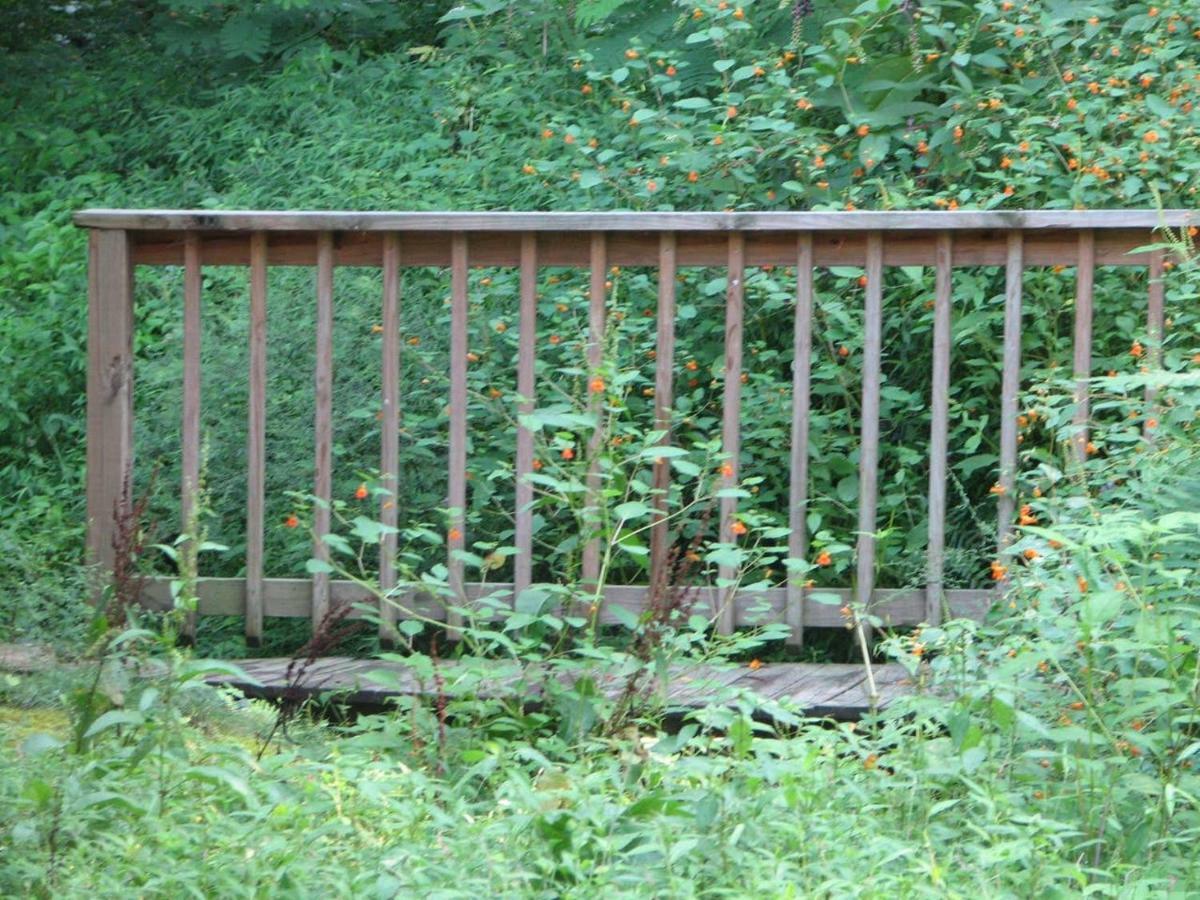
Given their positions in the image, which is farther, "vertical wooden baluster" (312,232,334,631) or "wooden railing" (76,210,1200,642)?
"vertical wooden baluster" (312,232,334,631)

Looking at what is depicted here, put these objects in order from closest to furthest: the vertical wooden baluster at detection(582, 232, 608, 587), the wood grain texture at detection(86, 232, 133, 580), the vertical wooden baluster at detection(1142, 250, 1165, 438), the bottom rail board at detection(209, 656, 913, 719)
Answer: the bottom rail board at detection(209, 656, 913, 719) → the vertical wooden baluster at detection(582, 232, 608, 587) → the vertical wooden baluster at detection(1142, 250, 1165, 438) → the wood grain texture at detection(86, 232, 133, 580)

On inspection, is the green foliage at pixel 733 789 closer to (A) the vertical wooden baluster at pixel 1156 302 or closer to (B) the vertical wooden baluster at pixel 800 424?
(A) the vertical wooden baluster at pixel 1156 302

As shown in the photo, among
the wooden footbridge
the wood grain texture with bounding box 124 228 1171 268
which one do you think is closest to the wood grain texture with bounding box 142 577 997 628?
the wooden footbridge

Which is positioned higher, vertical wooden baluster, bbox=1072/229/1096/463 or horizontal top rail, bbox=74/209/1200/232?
horizontal top rail, bbox=74/209/1200/232

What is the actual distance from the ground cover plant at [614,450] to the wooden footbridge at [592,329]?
0.53 ft

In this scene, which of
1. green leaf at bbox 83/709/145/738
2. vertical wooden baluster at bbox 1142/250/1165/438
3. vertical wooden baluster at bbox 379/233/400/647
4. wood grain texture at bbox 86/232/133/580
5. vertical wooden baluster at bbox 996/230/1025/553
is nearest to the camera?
green leaf at bbox 83/709/145/738

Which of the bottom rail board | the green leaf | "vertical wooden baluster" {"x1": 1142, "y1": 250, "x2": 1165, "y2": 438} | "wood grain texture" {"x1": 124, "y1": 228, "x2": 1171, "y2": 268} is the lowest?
the bottom rail board

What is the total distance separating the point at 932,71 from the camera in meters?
6.29

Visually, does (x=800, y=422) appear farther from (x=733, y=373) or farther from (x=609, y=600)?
(x=609, y=600)

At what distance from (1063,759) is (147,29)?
27.5ft

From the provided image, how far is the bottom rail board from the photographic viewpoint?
3758 mm

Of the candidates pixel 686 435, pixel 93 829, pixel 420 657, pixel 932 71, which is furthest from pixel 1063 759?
pixel 932 71

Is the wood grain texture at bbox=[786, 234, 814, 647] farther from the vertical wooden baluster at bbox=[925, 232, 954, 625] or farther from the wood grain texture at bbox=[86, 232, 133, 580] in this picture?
the wood grain texture at bbox=[86, 232, 133, 580]

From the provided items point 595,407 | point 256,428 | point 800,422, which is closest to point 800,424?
point 800,422
